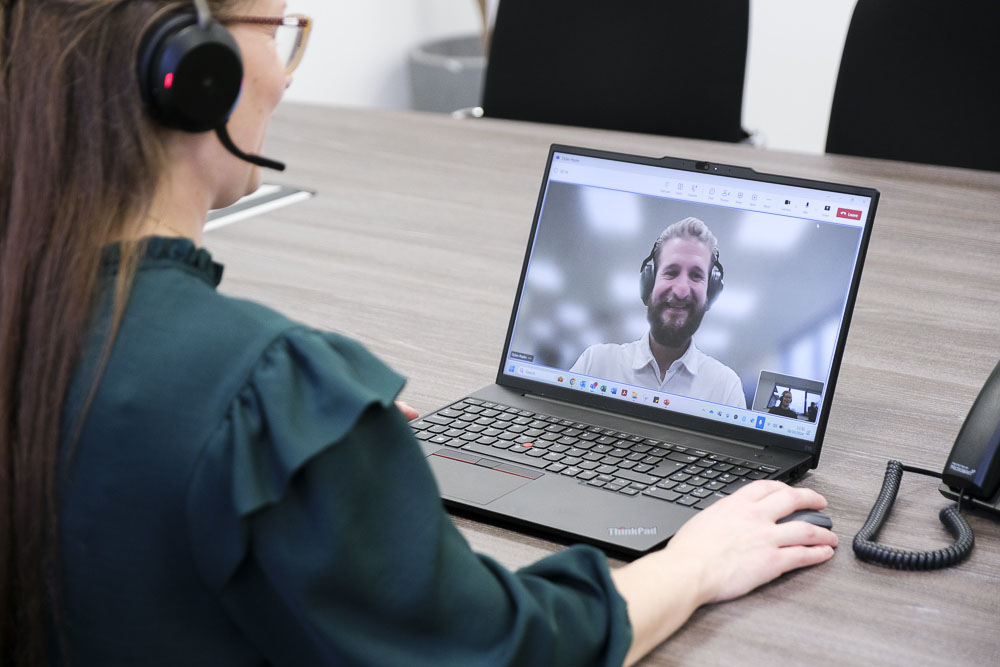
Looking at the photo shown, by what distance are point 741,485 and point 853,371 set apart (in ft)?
1.08

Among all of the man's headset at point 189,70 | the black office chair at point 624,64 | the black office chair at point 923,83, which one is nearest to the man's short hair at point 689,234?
the man's headset at point 189,70

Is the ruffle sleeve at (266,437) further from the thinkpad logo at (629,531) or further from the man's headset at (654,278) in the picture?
the man's headset at (654,278)

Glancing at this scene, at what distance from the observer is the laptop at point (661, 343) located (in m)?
0.95

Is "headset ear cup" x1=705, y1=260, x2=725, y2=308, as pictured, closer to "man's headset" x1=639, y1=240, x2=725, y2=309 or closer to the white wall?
"man's headset" x1=639, y1=240, x2=725, y2=309

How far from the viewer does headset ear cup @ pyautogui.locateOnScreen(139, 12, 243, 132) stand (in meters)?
0.63

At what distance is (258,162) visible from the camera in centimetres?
73

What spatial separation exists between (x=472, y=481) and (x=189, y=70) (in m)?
0.43

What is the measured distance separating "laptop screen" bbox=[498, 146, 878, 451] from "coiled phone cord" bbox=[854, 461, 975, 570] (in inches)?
4.0

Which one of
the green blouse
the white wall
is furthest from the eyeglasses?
the white wall

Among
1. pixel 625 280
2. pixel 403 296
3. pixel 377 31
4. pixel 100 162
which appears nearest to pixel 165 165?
pixel 100 162

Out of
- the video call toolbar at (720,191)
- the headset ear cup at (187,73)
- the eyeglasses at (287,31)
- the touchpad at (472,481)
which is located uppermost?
the eyeglasses at (287,31)

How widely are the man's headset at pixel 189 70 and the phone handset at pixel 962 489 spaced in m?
0.55

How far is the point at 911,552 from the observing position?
84 cm

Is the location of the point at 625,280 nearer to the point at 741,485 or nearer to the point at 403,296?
the point at 741,485
